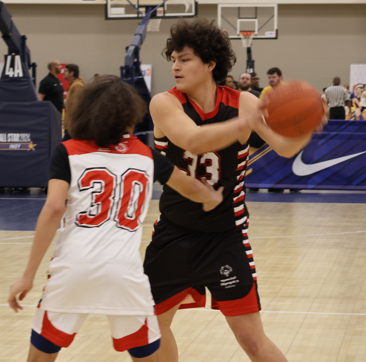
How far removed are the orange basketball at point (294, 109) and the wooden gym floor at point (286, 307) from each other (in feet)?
5.15

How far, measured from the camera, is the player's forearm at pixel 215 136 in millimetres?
2076

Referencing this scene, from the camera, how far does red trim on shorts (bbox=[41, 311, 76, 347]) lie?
1.96m

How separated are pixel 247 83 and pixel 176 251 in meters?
8.16

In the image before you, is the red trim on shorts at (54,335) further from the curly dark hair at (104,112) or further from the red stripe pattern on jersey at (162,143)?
the red stripe pattern on jersey at (162,143)

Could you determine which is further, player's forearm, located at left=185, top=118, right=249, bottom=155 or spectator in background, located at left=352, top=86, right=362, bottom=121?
spectator in background, located at left=352, top=86, right=362, bottom=121

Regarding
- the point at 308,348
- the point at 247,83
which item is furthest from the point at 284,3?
the point at 308,348

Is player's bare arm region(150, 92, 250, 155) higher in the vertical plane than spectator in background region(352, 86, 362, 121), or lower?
higher

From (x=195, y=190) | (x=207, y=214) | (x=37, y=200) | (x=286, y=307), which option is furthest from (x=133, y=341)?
(x=37, y=200)

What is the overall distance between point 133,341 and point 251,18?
17.0m

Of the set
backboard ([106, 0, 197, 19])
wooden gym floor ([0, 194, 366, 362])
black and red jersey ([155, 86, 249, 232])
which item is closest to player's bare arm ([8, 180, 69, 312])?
black and red jersey ([155, 86, 249, 232])

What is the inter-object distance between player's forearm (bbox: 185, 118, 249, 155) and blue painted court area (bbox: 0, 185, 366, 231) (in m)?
5.27

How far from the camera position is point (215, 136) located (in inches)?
83.3

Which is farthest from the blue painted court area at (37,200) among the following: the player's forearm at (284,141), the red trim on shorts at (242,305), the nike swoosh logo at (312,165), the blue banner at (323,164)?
the player's forearm at (284,141)

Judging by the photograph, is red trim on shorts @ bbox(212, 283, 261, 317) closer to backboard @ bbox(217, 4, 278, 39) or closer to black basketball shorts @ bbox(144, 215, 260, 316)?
black basketball shorts @ bbox(144, 215, 260, 316)
